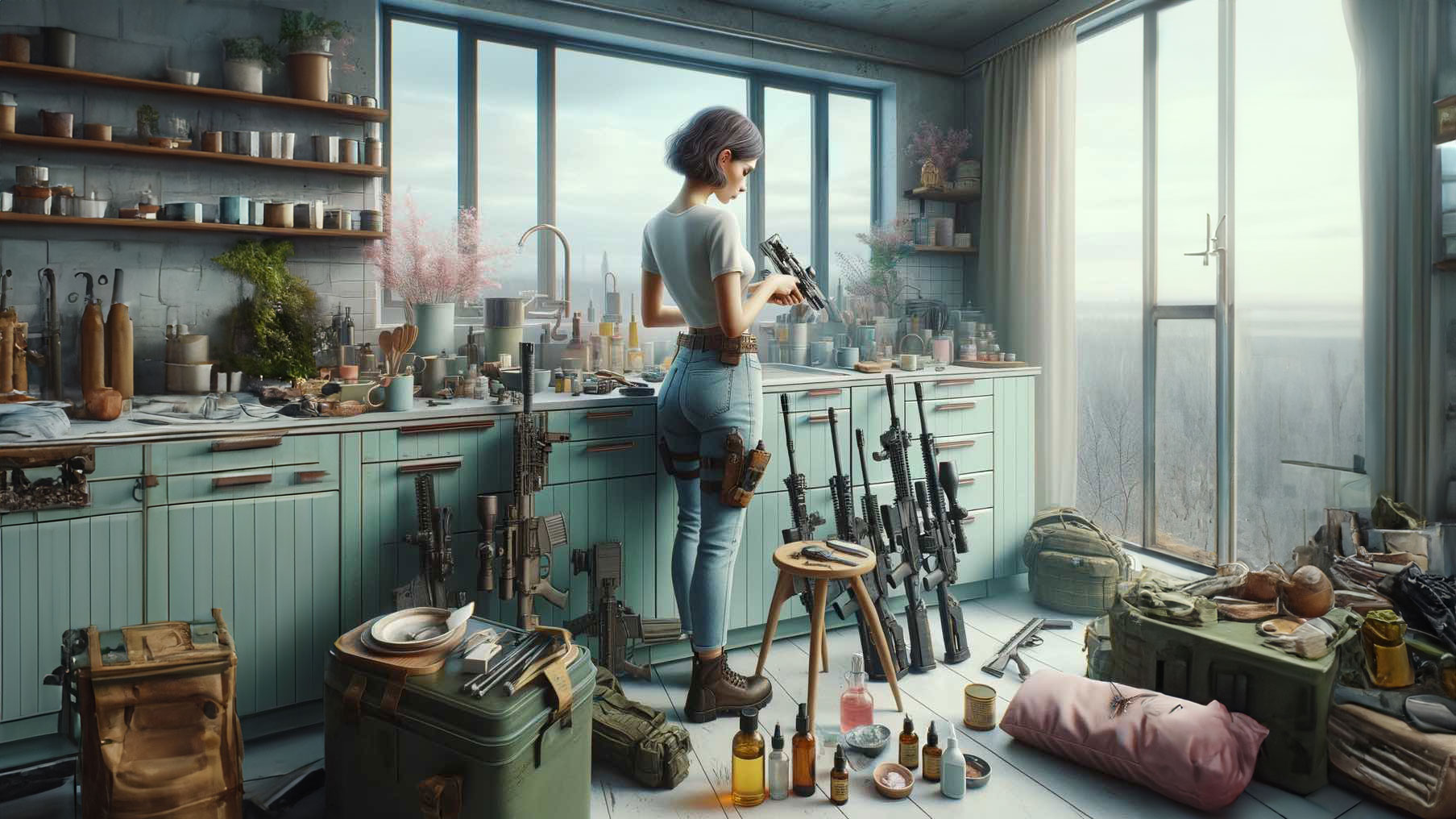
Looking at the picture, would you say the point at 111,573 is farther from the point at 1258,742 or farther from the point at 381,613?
the point at 1258,742

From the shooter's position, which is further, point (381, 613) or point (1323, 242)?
point (1323, 242)

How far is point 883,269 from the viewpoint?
4754 millimetres

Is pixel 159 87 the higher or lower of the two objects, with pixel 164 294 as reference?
higher

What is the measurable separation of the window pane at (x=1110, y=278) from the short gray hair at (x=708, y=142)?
2351mm

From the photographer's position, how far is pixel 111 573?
95.6 inches

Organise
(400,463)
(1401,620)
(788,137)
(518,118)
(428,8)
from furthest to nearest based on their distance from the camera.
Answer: (788,137), (518,118), (428,8), (400,463), (1401,620)

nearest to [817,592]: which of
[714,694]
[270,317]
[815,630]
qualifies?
[815,630]

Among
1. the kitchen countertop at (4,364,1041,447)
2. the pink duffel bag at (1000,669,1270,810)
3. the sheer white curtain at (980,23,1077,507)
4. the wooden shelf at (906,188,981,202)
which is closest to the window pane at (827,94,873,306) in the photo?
the wooden shelf at (906,188,981,202)

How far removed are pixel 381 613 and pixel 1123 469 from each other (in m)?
3.40

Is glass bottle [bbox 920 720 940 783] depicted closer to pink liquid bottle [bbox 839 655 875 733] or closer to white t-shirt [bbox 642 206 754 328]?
pink liquid bottle [bbox 839 655 875 733]

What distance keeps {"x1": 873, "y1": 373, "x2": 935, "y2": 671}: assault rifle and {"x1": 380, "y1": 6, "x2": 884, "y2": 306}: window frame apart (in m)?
A: 1.80


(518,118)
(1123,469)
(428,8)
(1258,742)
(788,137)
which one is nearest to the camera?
(1258,742)

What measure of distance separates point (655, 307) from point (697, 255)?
1.75 feet

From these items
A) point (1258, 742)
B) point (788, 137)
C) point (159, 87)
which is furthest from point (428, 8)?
point (1258, 742)
